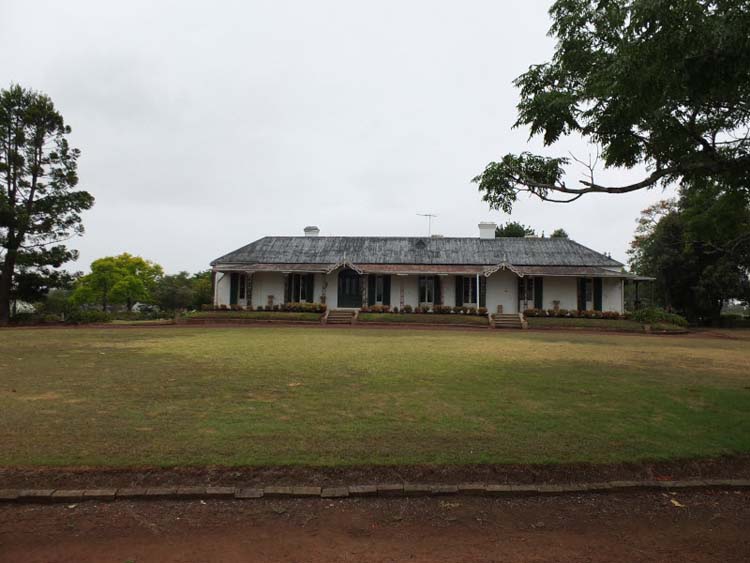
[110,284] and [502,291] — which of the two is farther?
[110,284]

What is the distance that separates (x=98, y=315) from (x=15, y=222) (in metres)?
6.00

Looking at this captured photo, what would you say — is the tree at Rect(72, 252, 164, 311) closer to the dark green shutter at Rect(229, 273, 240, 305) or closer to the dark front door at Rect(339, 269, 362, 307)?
the dark green shutter at Rect(229, 273, 240, 305)

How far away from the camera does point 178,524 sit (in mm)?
3773

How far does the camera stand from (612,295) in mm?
27625

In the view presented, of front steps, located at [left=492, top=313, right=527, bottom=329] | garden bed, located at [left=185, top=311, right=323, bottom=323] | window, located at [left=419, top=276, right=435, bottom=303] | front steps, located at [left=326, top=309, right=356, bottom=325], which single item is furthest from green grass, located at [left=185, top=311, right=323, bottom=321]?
front steps, located at [left=492, top=313, right=527, bottom=329]

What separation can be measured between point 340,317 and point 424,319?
4625 mm

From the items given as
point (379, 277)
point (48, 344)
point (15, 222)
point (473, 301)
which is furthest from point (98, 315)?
point (473, 301)

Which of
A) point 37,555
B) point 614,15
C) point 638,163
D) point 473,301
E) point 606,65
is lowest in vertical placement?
point 37,555

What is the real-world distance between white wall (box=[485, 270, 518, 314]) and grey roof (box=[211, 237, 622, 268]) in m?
1.16

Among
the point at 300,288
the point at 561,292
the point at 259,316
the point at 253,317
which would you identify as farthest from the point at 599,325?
the point at 253,317

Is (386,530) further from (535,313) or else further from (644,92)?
(535,313)

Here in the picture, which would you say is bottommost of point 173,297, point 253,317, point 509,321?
point 509,321

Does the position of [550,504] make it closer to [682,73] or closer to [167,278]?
[682,73]

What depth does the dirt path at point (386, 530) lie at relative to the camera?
3.39m
